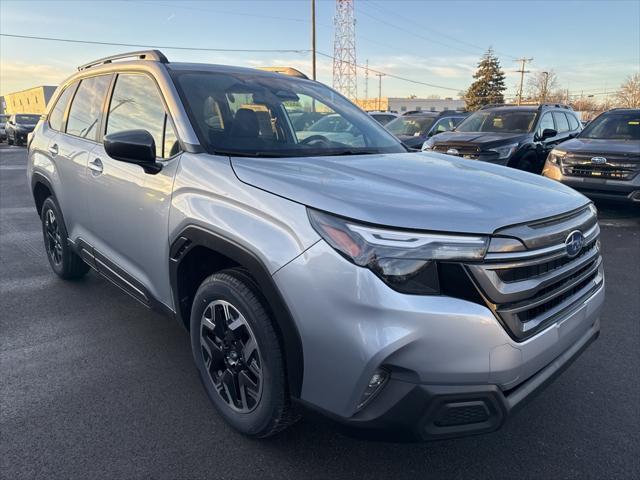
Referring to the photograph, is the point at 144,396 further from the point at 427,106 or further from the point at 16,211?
the point at 427,106

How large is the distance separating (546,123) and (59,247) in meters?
8.84

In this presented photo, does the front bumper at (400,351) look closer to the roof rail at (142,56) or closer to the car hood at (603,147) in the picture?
the roof rail at (142,56)

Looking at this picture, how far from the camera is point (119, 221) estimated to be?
9.91 feet

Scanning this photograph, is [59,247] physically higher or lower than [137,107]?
lower

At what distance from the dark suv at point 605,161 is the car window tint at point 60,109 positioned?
6739 mm

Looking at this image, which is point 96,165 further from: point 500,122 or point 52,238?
point 500,122

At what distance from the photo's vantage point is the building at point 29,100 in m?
71.6

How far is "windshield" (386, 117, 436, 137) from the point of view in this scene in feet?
39.5

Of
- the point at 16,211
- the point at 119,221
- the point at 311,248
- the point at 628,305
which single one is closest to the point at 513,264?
the point at 311,248

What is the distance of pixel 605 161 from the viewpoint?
23.2ft

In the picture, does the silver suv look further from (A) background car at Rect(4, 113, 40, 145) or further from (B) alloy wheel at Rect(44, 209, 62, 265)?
(A) background car at Rect(4, 113, 40, 145)

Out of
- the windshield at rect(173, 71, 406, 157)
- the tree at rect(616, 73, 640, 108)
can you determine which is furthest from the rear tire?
the tree at rect(616, 73, 640, 108)

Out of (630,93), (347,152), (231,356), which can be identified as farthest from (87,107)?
(630,93)

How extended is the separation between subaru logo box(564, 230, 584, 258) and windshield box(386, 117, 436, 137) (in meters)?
10.0
